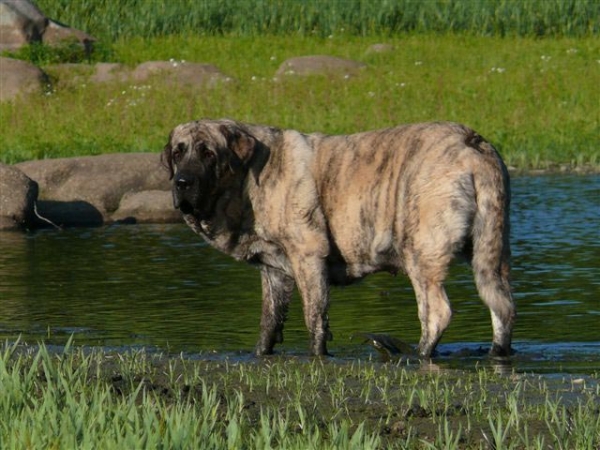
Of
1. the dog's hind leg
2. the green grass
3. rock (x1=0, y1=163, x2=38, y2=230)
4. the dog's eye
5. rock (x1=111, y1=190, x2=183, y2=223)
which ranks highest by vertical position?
the dog's eye

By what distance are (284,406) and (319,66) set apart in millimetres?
23761

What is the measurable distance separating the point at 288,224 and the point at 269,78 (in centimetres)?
2081

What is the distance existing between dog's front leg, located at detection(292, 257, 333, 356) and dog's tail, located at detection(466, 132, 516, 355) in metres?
1.06

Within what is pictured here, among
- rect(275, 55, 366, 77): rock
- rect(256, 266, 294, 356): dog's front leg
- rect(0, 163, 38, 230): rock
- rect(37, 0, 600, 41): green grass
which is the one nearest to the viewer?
rect(256, 266, 294, 356): dog's front leg

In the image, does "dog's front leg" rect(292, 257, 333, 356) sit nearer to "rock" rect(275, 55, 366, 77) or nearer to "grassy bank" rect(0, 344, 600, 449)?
"grassy bank" rect(0, 344, 600, 449)

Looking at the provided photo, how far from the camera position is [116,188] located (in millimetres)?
21422

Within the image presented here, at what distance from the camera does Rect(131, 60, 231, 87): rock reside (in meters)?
30.3

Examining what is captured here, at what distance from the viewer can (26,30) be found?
1350 inches

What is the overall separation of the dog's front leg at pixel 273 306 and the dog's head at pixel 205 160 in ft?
2.27

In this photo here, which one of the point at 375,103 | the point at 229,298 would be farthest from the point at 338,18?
the point at 229,298

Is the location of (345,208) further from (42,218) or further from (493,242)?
(42,218)

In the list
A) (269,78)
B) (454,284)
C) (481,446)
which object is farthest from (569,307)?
(269,78)

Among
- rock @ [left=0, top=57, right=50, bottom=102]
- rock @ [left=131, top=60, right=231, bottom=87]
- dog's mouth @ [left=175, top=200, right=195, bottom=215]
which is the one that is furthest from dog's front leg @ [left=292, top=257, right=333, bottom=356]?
rock @ [left=131, top=60, right=231, bottom=87]

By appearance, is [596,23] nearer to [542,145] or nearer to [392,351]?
[542,145]
